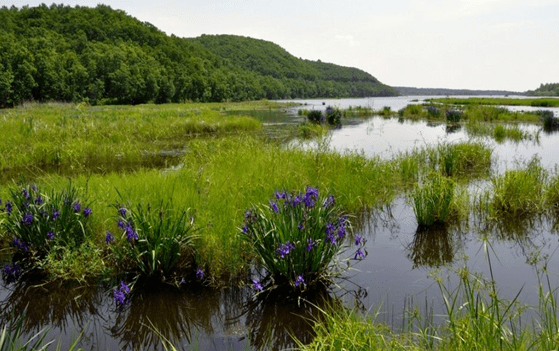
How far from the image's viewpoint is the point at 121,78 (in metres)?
63.9

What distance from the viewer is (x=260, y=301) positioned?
403 cm

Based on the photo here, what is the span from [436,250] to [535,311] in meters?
1.74

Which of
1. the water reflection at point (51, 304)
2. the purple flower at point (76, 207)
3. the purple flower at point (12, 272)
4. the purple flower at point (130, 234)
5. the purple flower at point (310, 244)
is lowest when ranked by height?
the water reflection at point (51, 304)

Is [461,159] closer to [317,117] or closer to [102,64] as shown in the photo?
[317,117]

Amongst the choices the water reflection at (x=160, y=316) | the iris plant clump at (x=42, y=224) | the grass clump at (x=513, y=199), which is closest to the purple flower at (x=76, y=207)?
the iris plant clump at (x=42, y=224)

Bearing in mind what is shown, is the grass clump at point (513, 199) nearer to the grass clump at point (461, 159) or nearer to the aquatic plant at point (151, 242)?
the grass clump at point (461, 159)

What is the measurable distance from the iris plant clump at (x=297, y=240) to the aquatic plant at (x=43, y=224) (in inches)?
75.3

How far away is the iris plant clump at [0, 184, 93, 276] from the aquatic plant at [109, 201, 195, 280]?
52 cm

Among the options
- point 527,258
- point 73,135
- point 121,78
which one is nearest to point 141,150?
point 73,135

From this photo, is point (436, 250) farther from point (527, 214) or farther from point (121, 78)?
point (121, 78)

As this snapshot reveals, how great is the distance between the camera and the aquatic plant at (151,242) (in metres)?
4.22

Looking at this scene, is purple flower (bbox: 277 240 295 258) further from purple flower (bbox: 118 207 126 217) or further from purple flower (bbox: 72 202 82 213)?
purple flower (bbox: 72 202 82 213)

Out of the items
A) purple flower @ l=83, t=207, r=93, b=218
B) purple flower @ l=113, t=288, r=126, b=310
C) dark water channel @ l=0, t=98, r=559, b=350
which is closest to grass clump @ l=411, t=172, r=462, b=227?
dark water channel @ l=0, t=98, r=559, b=350

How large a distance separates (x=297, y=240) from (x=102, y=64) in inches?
2785
